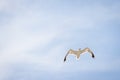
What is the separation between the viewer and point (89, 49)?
11075 centimetres

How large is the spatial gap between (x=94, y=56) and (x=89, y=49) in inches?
130

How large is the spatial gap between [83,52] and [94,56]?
14.5 ft

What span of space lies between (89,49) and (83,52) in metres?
1.89

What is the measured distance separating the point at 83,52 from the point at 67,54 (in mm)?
4230

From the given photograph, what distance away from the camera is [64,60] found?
364 ft

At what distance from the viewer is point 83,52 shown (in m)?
112

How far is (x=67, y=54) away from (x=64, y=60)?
2373mm

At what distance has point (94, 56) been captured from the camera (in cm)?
10812

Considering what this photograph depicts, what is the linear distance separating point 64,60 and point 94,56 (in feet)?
26.2

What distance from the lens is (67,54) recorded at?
113m

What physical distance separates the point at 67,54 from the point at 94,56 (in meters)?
8.00

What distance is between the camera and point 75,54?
112 meters
